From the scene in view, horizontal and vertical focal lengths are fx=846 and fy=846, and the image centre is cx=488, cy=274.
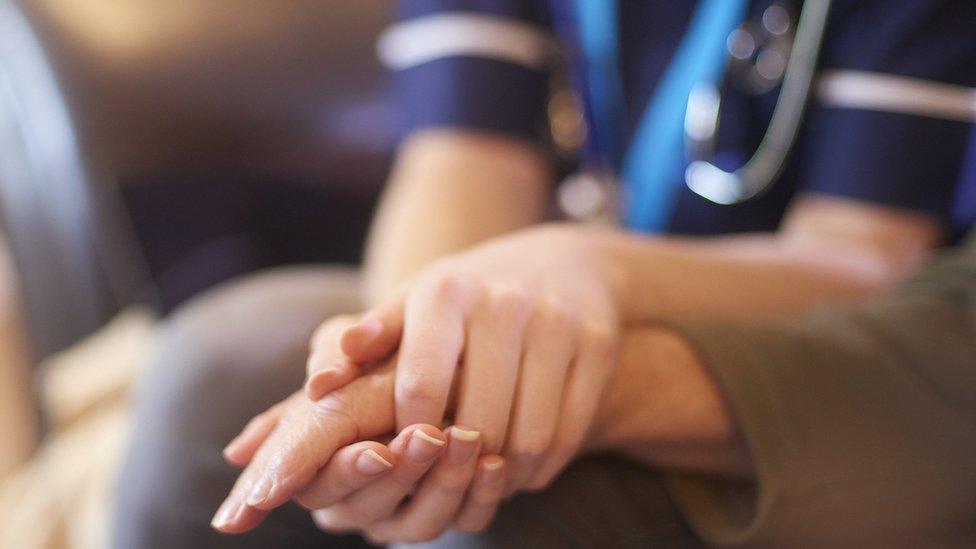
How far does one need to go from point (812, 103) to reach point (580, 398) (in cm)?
38

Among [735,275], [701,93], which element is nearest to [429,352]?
[735,275]

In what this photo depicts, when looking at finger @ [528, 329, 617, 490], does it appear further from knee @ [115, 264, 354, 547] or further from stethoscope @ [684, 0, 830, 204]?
stethoscope @ [684, 0, 830, 204]

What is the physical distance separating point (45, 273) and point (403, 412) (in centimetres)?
80

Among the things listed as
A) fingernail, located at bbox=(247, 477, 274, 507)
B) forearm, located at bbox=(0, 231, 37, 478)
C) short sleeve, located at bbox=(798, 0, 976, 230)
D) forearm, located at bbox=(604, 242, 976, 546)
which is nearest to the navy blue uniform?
short sleeve, located at bbox=(798, 0, 976, 230)

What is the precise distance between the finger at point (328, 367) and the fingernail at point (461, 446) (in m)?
0.06

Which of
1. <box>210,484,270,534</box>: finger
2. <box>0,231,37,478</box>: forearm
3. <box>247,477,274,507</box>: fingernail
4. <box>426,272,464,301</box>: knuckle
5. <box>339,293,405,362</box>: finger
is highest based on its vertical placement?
<box>426,272,464,301</box>: knuckle

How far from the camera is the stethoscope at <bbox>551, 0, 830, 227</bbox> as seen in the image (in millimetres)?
626

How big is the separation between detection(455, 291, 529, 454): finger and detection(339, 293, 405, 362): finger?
1.4 inches

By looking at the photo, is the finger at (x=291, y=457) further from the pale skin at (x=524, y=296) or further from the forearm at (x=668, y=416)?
the forearm at (x=668, y=416)

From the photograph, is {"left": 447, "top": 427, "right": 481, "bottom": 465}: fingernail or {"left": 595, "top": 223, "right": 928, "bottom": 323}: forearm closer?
{"left": 447, "top": 427, "right": 481, "bottom": 465}: fingernail

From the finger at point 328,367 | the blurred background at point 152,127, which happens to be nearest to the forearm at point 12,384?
the blurred background at point 152,127

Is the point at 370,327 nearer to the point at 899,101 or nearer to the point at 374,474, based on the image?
the point at 374,474

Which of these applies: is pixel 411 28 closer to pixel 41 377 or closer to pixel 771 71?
pixel 771 71

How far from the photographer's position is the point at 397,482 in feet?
1.13
